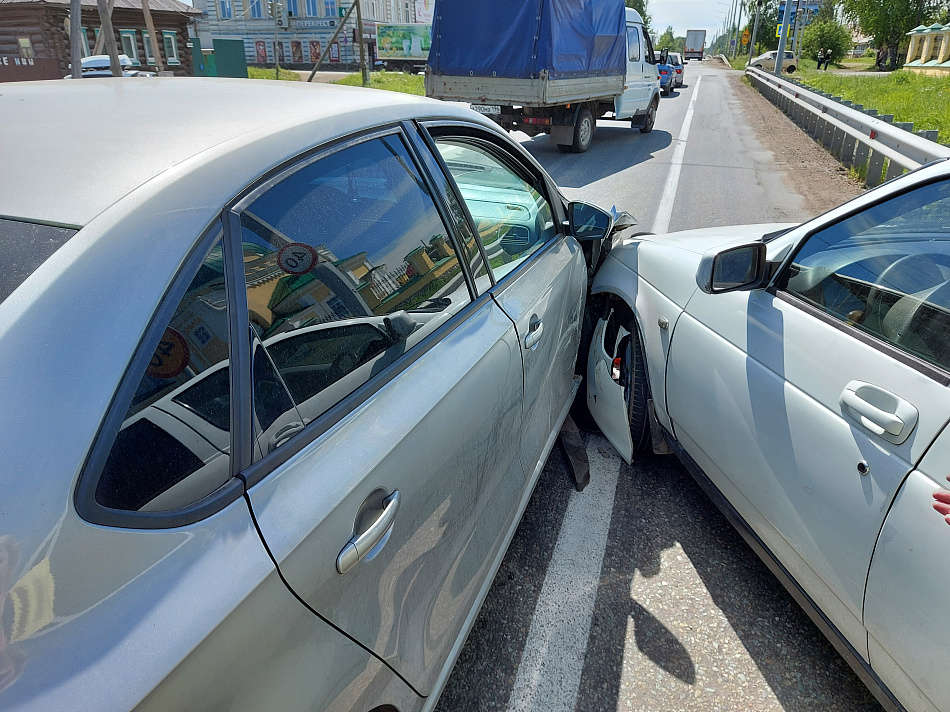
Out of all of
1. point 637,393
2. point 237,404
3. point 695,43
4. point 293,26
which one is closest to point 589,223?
point 637,393

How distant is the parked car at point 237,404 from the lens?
89 cm

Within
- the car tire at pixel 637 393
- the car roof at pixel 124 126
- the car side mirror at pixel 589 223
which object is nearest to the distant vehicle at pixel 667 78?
the car side mirror at pixel 589 223

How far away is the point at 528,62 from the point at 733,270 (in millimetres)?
11040

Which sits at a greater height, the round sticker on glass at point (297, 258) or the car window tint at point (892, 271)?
the round sticker on glass at point (297, 258)

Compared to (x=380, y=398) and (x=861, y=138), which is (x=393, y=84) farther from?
(x=380, y=398)

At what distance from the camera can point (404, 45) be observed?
55.1 m

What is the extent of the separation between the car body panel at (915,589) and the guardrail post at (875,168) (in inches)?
361

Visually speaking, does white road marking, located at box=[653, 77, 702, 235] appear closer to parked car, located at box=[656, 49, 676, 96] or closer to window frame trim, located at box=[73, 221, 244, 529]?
window frame trim, located at box=[73, 221, 244, 529]

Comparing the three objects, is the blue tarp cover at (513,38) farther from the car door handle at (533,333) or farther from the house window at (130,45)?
the house window at (130,45)

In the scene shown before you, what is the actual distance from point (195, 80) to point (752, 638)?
2565 millimetres

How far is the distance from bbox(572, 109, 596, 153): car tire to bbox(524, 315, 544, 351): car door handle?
11561mm

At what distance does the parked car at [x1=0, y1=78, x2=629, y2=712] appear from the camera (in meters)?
0.89

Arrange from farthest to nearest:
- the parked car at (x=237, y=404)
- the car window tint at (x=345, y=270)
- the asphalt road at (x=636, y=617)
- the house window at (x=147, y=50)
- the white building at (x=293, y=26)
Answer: the white building at (x=293, y=26), the house window at (x=147, y=50), the asphalt road at (x=636, y=617), the car window tint at (x=345, y=270), the parked car at (x=237, y=404)

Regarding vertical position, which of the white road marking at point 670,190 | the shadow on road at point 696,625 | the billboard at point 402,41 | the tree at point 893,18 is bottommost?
the shadow on road at point 696,625
